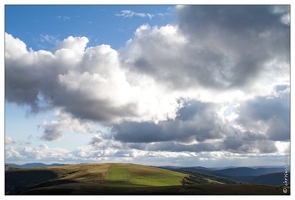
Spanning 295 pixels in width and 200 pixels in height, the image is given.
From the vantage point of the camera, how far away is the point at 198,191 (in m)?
108
